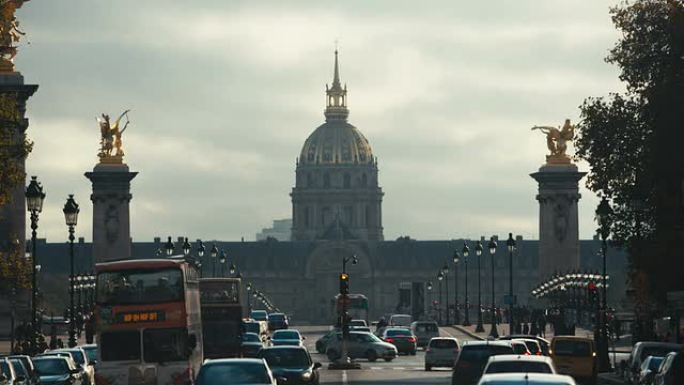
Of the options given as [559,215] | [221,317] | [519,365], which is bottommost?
[519,365]

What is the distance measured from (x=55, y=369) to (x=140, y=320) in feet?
17.4

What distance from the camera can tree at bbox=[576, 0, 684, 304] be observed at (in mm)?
71562

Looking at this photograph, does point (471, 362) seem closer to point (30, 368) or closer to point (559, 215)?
point (30, 368)

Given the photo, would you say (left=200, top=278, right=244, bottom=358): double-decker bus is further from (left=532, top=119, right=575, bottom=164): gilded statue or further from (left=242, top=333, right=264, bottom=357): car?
(left=532, top=119, right=575, bottom=164): gilded statue

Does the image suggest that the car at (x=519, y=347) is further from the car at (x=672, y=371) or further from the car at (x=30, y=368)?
the car at (x=672, y=371)

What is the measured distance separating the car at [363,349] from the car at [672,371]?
45.3 metres

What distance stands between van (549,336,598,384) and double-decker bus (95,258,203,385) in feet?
42.7

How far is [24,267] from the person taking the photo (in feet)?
208

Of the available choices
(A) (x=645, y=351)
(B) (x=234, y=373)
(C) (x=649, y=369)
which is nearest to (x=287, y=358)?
(A) (x=645, y=351)

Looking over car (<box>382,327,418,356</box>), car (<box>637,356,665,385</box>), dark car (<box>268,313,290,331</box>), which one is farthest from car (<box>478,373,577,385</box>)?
dark car (<box>268,313,290,331</box>)

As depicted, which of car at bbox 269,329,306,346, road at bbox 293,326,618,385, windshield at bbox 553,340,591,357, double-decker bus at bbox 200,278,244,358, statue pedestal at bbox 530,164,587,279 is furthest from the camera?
statue pedestal at bbox 530,164,587,279

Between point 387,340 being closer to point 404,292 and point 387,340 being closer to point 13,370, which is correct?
point 13,370

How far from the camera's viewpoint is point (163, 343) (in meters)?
54.4

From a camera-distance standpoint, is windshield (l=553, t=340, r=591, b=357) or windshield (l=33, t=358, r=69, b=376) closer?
windshield (l=33, t=358, r=69, b=376)
